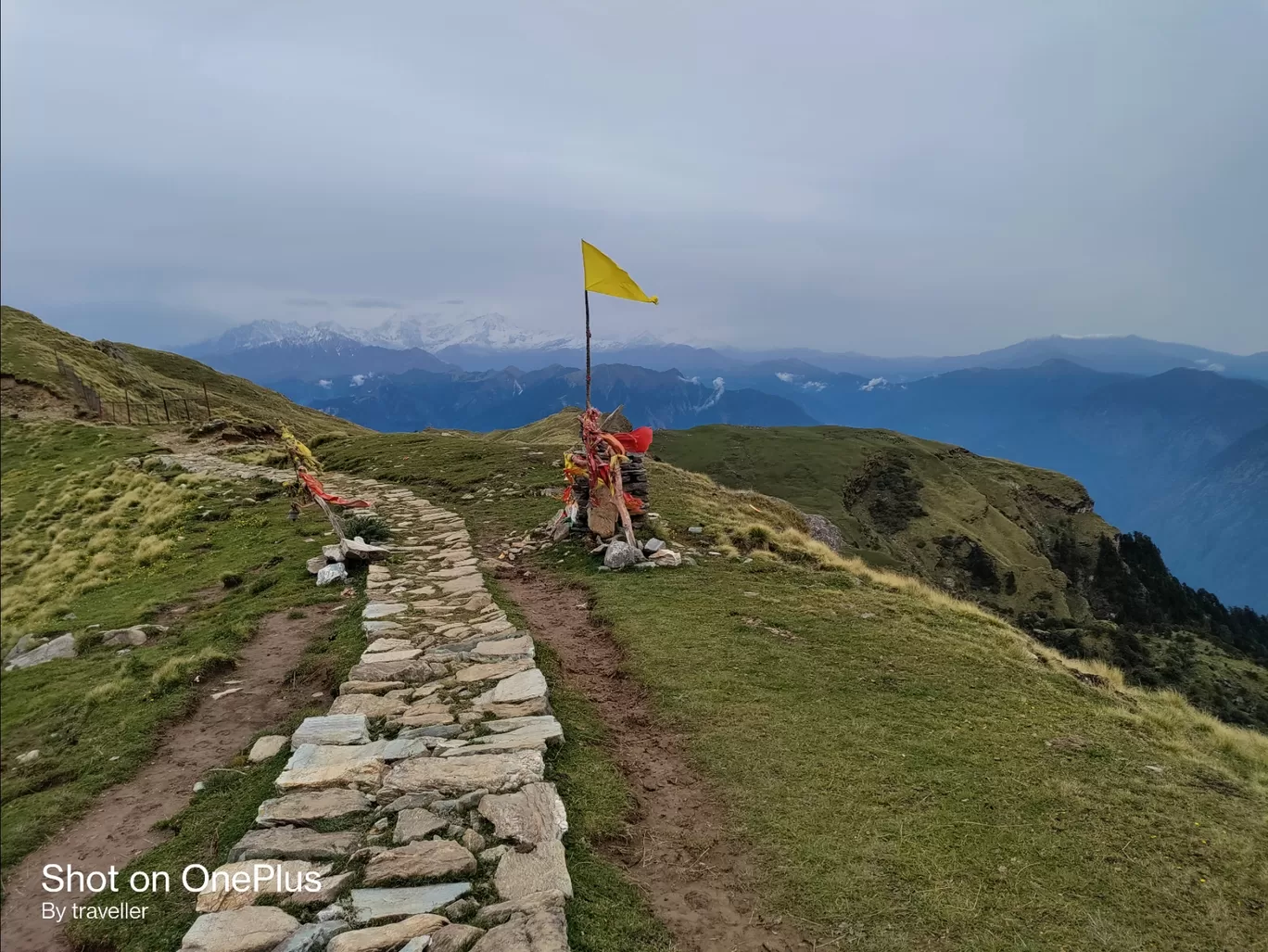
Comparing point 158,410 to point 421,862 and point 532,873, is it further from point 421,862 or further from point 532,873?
point 532,873

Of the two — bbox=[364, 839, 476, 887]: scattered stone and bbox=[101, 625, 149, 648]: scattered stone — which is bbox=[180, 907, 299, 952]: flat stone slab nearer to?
bbox=[364, 839, 476, 887]: scattered stone

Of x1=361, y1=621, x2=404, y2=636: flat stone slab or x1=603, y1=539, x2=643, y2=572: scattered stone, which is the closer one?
x1=361, y1=621, x2=404, y2=636: flat stone slab

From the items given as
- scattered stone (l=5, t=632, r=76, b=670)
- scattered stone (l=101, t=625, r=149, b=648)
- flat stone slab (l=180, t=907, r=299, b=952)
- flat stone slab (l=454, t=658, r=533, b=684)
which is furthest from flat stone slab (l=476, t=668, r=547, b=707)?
scattered stone (l=101, t=625, r=149, b=648)

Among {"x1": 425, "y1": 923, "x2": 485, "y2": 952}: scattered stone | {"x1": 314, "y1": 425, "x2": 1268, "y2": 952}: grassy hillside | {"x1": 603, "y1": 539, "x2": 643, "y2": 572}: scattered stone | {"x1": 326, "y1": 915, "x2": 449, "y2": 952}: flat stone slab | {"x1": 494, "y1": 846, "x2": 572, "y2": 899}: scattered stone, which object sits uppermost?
{"x1": 326, "y1": 915, "x2": 449, "y2": 952}: flat stone slab

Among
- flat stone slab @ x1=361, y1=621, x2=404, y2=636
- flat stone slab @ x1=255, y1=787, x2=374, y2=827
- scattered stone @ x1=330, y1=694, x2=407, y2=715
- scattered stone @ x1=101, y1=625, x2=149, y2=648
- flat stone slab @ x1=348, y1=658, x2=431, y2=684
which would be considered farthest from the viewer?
flat stone slab @ x1=361, y1=621, x2=404, y2=636

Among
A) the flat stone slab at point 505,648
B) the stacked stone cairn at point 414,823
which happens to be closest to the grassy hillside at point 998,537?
the flat stone slab at point 505,648

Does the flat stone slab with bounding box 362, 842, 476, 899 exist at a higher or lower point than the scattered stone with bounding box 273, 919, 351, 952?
lower

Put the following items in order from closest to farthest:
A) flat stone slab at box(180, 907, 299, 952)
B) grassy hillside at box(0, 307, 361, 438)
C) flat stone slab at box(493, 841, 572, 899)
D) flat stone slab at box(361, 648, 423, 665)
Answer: flat stone slab at box(180, 907, 299, 952)
flat stone slab at box(493, 841, 572, 899)
flat stone slab at box(361, 648, 423, 665)
grassy hillside at box(0, 307, 361, 438)

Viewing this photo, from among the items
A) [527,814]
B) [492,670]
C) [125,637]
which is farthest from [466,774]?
[125,637]

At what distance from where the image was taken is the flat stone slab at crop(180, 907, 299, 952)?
3.50 metres

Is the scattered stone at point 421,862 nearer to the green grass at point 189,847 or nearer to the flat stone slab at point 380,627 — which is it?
the green grass at point 189,847

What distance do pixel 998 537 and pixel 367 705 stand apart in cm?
12388

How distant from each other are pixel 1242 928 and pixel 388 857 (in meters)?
6.30

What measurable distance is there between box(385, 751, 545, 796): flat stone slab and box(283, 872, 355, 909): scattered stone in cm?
102
